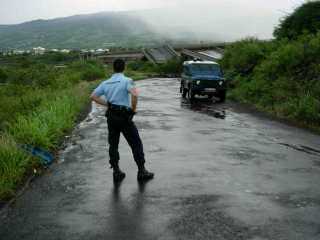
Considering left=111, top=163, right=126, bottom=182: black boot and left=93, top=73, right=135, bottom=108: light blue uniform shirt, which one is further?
left=111, top=163, right=126, bottom=182: black boot

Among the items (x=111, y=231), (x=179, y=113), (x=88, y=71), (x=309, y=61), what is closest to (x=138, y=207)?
(x=111, y=231)

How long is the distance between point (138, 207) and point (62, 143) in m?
5.78

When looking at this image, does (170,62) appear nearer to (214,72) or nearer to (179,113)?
(214,72)

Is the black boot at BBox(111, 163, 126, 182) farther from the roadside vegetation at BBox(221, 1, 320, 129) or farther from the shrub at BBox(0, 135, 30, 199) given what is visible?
the roadside vegetation at BBox(221, 1, 320, 129)

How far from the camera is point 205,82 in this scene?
25578 mm

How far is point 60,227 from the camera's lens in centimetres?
606

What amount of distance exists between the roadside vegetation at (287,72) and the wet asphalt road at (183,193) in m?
4.55

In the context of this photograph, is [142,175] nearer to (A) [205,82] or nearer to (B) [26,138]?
(B) [26,138]

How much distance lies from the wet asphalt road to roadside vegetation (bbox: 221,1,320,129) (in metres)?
4.55

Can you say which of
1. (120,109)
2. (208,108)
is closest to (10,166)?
(120,109)

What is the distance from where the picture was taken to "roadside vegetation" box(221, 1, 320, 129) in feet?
58.9

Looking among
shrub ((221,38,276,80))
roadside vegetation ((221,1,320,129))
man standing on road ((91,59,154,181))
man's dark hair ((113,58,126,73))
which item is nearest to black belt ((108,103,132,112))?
man standing on road ((91,59,154,181))

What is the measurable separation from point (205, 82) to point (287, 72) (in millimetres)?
4499

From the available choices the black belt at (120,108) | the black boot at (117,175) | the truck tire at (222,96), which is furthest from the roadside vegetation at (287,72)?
the black belt at (120,108)
